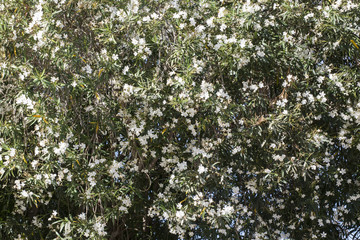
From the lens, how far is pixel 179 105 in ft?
11.6

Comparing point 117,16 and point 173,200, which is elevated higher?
point 117,16

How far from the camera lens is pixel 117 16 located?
12.5 feet

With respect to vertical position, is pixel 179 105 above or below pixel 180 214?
above

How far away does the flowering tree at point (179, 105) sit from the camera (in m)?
3.55

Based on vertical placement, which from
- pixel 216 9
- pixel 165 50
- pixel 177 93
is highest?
pixel 216 9

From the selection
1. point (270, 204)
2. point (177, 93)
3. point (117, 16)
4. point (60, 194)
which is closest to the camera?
point (177, 93)

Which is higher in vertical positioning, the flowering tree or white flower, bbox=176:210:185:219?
the flowering tree

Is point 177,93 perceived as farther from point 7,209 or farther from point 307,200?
point 7,209

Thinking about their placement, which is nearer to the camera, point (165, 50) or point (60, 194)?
point (165, 50)

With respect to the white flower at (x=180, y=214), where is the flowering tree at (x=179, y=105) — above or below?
above

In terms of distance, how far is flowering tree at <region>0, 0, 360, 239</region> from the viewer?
3.55 metres

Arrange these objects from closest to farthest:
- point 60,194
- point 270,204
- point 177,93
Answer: point 177,93, point 60,194, point 270,204

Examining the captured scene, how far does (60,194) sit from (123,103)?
101cm

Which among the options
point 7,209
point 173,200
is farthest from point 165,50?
point 7,209
